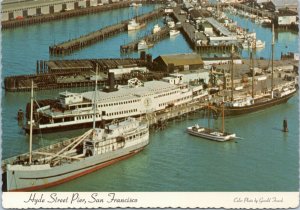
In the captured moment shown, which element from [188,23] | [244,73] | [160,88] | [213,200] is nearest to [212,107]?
[160,88]

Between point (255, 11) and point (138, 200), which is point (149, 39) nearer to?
point (255, 11)

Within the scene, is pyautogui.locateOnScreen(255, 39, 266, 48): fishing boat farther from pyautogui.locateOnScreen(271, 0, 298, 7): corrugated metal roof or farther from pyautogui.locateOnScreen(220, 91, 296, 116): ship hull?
pyautogui.locateOnScreen(271, 0, 298, 7): corrugated metal roof

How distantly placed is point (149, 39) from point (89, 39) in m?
2.20

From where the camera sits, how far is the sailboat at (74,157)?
9180 millimetres

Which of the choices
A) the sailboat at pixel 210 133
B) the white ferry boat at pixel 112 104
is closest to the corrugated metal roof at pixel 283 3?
the white ferry boat at pixel 112 104

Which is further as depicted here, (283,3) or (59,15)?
(283,3)

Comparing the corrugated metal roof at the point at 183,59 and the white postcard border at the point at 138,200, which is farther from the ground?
the corrugated metal roof at the point at 183,59

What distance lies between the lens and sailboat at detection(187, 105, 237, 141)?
11.6 m

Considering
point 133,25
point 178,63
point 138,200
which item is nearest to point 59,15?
point 133,25

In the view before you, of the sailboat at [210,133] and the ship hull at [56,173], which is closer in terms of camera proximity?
the ship hull at [56,173]

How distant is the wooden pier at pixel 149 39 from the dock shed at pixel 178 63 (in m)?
4.50

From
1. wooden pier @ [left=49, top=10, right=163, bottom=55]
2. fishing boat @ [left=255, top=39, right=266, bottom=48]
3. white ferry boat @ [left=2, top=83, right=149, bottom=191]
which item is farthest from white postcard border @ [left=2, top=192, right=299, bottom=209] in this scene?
fishing boat @ [left=255, top=39, right=266, bottom=48]

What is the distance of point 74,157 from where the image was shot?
980 centimetres

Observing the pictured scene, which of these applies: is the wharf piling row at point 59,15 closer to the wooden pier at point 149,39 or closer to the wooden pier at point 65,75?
the wooden pier at point 149,39
